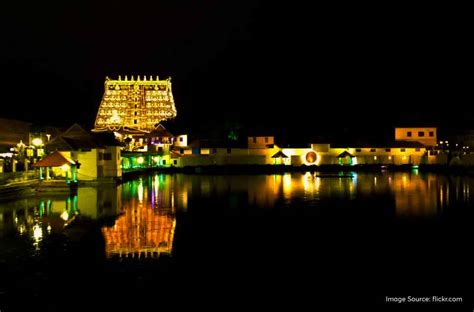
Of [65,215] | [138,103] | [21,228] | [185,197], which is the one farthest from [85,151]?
[138,103]

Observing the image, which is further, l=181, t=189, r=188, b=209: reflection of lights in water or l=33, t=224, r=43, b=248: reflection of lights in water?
l=181, t=189, r=188, b=209: reflection of lights in water

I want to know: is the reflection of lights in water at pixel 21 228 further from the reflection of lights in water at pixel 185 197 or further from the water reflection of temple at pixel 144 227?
the reflection of lights in water at pixel 185 197

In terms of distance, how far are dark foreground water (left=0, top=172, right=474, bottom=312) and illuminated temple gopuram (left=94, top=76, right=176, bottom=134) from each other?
3252 centimetres

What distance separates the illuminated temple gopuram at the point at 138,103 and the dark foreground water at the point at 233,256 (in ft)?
107

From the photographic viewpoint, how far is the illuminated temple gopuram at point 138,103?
4925 cm

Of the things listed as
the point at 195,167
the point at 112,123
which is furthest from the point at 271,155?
the point at 112,123

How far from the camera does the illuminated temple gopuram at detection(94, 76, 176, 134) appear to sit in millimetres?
49250

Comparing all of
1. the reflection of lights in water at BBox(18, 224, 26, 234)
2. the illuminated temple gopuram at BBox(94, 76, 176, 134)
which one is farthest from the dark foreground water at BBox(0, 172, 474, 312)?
the illuminated temple gopuram at BBox(94, 76, 176, 134)

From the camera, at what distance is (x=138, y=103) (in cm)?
5103

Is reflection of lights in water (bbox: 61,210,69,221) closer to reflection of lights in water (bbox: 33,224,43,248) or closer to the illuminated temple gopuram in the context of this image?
reflection of lights in water (bbox: 33,224,43,248)

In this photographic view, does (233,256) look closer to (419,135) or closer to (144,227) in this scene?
(144,227)

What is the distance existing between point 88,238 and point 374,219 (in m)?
8.08

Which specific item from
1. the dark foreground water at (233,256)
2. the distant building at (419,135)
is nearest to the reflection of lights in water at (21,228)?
the dark foreground water at (233,256)

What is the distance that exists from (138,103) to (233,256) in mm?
43114
